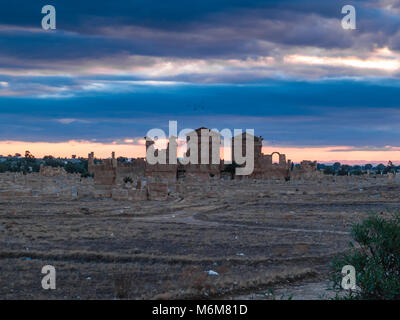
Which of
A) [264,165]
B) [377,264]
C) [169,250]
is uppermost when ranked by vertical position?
[264,165]

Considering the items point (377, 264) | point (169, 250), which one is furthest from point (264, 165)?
point (377, 264)

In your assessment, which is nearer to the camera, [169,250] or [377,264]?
[377,264]

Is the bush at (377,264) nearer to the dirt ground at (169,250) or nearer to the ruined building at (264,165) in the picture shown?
the dirt ground at (169,250)

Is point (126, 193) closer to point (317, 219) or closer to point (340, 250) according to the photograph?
point (317, 219)

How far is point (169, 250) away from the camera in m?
17.2

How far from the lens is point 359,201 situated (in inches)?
1478

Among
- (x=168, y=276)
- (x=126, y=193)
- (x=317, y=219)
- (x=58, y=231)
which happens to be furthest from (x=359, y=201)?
(x=168, y=276)

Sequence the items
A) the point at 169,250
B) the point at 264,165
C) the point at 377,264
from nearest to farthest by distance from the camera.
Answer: the point at 377,264 < the point at 169,250 < the point at 264,165

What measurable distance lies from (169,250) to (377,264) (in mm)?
8251

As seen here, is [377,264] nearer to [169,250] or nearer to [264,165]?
[169,250]

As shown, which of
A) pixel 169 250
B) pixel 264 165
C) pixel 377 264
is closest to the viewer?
pixel 377 264

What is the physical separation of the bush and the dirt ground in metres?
1.48

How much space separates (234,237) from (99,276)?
7.85 meters

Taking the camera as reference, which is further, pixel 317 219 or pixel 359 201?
pixel 359 201
